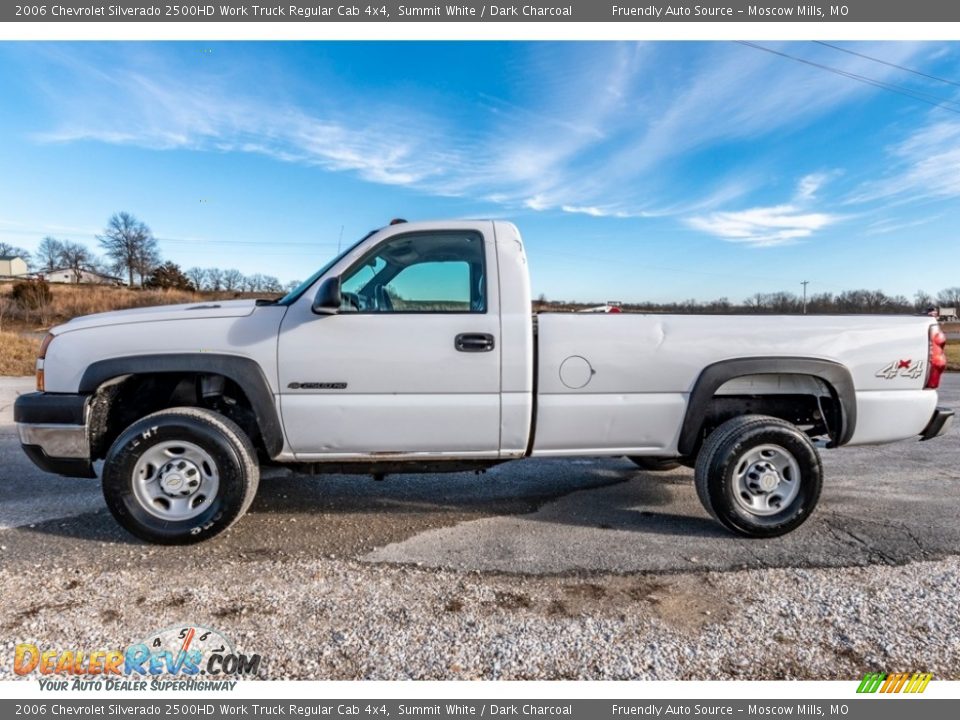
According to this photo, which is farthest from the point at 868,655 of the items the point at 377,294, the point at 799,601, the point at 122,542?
the point at 122,542

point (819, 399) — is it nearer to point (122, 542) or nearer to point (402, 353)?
point (402, 353)

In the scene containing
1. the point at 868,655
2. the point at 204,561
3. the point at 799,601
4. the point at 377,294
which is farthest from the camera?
the point at 377,294

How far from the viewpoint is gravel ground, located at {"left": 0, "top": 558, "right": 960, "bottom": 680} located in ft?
6.84

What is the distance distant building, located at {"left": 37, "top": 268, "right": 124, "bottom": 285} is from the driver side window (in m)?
53.3

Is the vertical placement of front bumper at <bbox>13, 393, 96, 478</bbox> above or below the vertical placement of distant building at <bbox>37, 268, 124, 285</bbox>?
below

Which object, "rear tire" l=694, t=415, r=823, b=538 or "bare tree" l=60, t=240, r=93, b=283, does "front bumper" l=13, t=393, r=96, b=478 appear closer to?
"rear tire" l=694, t=415, r=823, b=538

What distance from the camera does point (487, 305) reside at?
3238 millimetres

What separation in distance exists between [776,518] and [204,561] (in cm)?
350

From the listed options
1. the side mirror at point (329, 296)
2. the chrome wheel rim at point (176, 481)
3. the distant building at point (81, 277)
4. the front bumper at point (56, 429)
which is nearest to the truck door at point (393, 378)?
the side mirror at point (329, 296)

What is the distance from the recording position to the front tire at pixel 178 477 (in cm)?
308

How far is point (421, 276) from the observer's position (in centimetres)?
350

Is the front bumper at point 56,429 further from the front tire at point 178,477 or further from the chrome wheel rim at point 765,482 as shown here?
the chrome wheel rim at point 765,482

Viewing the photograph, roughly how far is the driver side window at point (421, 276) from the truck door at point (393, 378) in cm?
3

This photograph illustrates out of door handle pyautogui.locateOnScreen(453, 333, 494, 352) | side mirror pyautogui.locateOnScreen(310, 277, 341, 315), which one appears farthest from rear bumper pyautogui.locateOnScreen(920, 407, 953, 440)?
side mirror pyautogui.locateOnScreen(310, 277, 341, 315)
